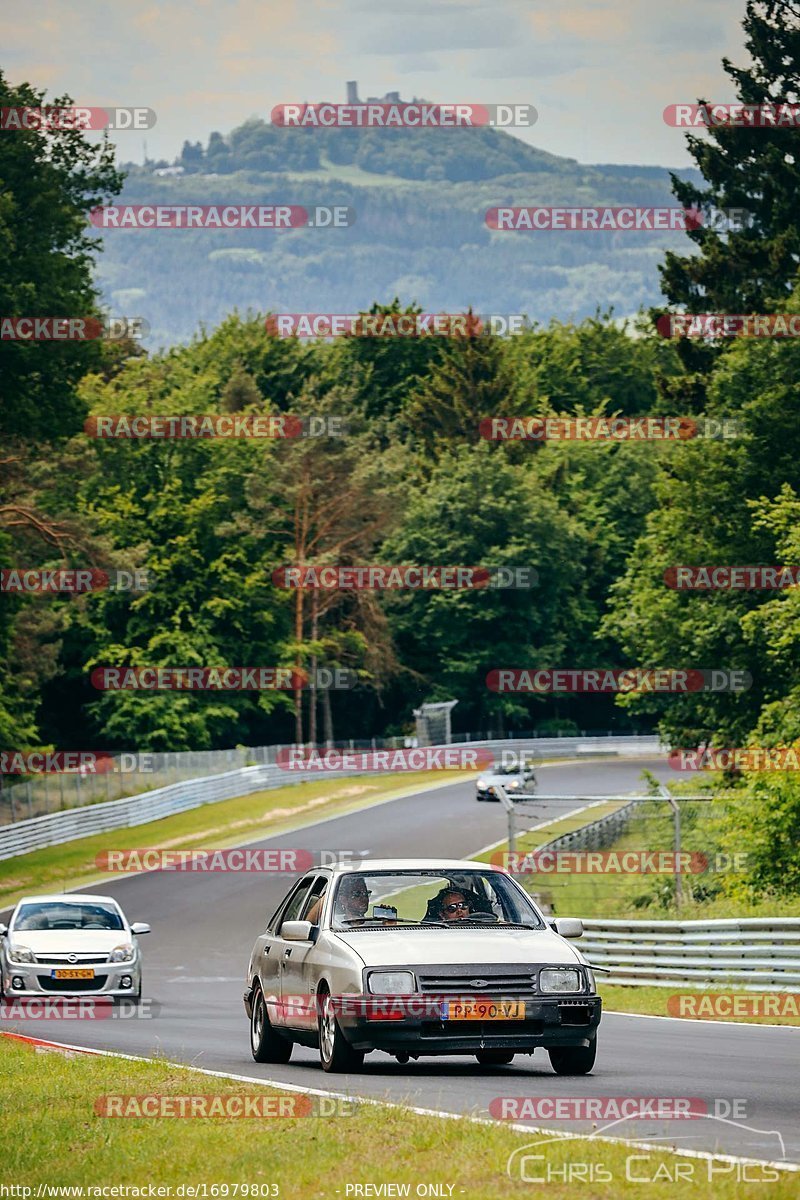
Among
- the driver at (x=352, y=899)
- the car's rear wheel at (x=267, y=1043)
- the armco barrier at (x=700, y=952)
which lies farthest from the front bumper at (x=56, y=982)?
the driver at (x=352, y=899)

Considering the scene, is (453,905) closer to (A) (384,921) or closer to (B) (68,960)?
(A) (384,921)

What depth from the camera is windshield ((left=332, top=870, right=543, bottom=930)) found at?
522 inches

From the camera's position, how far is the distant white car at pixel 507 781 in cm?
6087

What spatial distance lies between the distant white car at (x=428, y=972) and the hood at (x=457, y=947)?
0.03 feet

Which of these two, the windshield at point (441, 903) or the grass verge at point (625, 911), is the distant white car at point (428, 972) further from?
the grass verge at point (625, 911)

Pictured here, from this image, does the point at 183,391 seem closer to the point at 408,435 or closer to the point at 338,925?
the point at 408,435

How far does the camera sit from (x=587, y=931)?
27391mm

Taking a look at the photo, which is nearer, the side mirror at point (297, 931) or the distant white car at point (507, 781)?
the side mirror at point (297, 931)

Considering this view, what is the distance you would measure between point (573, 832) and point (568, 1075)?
19.0 m

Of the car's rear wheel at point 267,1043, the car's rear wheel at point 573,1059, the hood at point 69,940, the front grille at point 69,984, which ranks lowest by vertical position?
the front grille at point 69,984

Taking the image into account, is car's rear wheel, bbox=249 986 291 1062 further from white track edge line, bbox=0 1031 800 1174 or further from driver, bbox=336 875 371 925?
driver, bbox=336 875 371 925

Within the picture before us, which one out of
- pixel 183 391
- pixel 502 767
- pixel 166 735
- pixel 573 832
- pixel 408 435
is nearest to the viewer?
pixel 573 832

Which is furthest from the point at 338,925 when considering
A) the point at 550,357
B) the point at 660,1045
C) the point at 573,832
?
the point at 550,357

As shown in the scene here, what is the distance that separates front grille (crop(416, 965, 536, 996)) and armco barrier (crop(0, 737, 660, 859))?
40.6 meters
